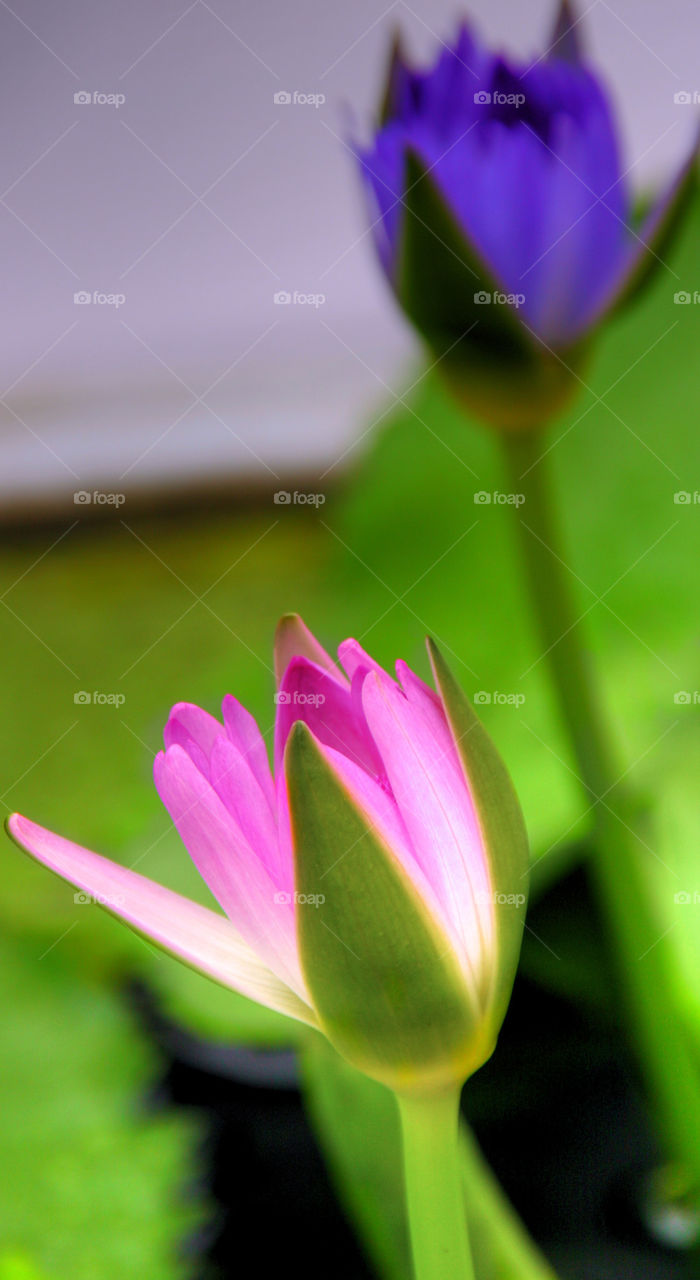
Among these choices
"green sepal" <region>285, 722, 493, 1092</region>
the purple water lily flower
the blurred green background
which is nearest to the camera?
"green sepal" <region>285, 722, 493, 1092</region>

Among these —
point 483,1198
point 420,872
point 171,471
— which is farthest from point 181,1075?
point 171,471

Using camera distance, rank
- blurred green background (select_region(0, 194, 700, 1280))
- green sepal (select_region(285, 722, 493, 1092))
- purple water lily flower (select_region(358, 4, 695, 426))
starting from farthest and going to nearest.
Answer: blurred green background (select_region(0, 194, 700, 1280)), purple water lily flower (select_region(358, 4, 695, 426)), green sepal (select_region(285, 722, 493, 1092))

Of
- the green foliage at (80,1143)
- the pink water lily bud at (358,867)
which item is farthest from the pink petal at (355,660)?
the green foliage at (80,1143)

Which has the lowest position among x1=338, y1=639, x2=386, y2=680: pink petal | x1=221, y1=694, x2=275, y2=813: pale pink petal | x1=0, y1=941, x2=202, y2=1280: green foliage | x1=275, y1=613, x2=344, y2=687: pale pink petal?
x1=0, y1=941, x2=202, y2=1280: green foliage

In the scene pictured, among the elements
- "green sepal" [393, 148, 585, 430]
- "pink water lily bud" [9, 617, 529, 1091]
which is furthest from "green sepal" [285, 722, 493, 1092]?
"green sepal" [393, 148, 585, 430]

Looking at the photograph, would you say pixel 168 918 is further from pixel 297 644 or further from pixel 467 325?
pixel 467 325

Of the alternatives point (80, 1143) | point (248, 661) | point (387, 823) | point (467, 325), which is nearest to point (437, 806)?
point (387, 823)

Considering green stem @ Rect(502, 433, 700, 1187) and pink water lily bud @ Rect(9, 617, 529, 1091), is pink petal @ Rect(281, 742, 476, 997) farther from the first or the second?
green stem @ Rect(502, 433, 700, 1187)
